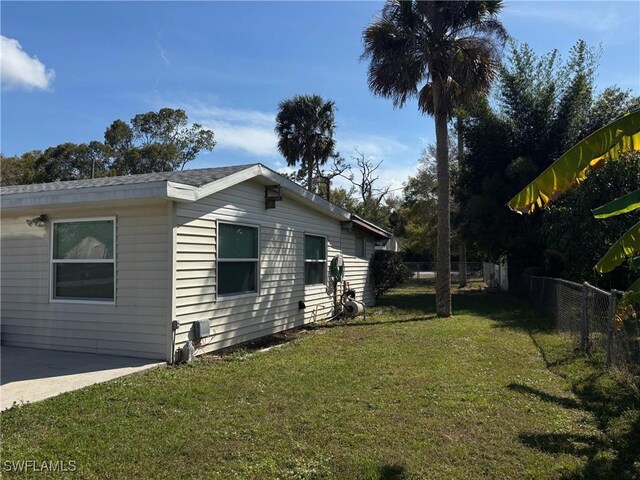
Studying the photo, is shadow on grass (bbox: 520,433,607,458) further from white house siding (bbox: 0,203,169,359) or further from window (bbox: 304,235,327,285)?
window (bbox: 304,235,327,285)

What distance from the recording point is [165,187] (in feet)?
22.6

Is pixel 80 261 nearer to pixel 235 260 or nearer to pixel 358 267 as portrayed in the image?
pixel 235 260

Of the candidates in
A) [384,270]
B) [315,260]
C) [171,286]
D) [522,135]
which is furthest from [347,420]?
[522,135]

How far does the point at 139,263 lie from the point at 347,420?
428 cm

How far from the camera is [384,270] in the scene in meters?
17.0

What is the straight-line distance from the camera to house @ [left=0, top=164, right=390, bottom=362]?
289 inches

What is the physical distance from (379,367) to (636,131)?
4.43 metres

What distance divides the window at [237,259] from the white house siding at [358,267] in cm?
507

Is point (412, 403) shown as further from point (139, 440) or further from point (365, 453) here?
point (139, 440)

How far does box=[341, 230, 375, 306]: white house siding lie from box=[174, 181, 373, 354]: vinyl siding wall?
963 millimetres

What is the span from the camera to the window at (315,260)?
12.2 m

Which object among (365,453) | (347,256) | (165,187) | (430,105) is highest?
(430,105)

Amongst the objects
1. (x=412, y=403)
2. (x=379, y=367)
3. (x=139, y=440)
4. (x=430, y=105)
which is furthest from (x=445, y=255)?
(x=139, y=440)

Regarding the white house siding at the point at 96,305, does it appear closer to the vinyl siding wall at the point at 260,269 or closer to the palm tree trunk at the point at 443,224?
the vinyl siding wall at the point at 260,269
